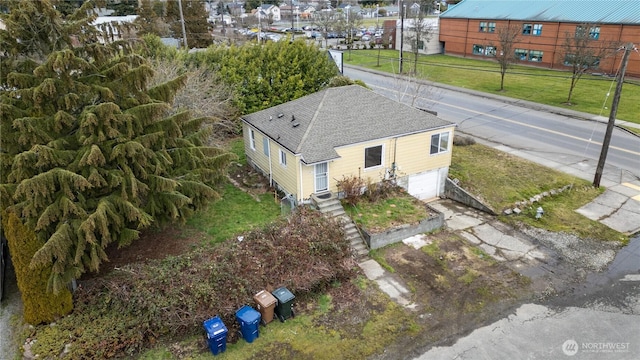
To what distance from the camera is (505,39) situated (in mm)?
40906

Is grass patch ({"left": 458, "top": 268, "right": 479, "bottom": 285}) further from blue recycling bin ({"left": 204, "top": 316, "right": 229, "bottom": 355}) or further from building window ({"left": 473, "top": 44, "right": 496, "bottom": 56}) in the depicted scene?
building window ({"left": 473, "top": 44, "right": 496, "bottom": 56})

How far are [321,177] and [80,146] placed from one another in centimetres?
889

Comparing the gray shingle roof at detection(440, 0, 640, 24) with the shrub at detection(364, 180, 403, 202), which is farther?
the gray shingle roof at detection(440, 0, 640, 24)

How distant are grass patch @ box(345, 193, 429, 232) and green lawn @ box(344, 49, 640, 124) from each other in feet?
45.6

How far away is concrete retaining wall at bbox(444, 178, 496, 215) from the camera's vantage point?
19.4m

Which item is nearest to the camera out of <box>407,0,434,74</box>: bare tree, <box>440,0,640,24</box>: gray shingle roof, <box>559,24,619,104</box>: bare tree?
<box>559,24,619,104</box>: bare tree

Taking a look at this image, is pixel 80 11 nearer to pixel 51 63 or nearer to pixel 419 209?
pixel 51 63

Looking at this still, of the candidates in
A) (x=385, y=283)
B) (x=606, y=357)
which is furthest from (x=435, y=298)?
(x=606, y=357)

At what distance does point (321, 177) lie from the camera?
1770cm

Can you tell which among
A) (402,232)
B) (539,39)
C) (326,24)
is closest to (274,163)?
(402,232)

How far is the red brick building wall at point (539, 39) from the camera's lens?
40656 mm

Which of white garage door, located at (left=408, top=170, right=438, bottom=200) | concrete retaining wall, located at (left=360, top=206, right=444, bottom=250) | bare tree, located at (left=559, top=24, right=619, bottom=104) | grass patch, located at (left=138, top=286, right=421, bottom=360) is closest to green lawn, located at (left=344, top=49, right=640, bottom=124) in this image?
bare tree, located at (left=559, top=24, right=619, bottom=104)

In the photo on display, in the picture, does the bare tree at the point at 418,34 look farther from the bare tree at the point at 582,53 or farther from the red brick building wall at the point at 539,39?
the bare tree at the point at 582,53

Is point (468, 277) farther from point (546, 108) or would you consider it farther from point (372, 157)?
point (546, 108)
